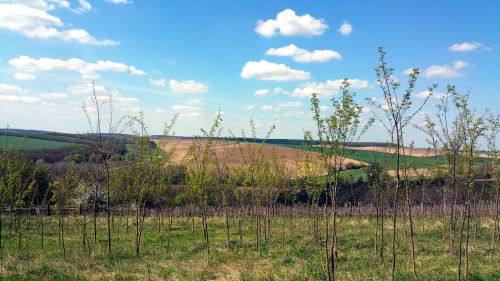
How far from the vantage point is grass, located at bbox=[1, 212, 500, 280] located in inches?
488

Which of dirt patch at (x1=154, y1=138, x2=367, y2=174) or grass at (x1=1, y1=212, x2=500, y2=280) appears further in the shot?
dirt patch at (x1=154, y1=138, x2=367, y2=174)

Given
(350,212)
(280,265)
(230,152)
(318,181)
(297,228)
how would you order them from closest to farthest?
1. (280,265)
2. (318,181)
3. (230,152)
4. (297,228)
5. (350,212)

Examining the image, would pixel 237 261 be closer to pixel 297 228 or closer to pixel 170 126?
pixel 170 126

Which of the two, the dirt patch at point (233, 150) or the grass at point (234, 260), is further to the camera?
the dirt patch at point (233, 150)

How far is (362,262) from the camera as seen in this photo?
1433cm

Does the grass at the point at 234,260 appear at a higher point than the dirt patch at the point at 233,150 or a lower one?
lower

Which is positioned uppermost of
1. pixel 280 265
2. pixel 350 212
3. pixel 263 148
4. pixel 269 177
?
pixel 263 148

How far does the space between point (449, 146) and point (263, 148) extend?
9.71 metres

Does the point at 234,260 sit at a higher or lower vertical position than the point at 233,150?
lower

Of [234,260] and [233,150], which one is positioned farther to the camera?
[233,150]

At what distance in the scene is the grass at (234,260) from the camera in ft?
40.7

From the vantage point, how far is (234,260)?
15430 mm

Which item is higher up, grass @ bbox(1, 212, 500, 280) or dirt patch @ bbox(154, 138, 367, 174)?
dirt patch @ bbox(154, 138, 367, 174)

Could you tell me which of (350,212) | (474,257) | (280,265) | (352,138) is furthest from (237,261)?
(350,212)
